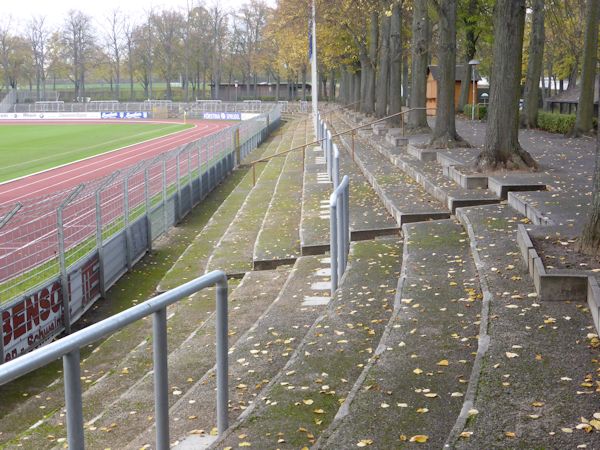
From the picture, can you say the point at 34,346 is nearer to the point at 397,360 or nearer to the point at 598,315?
the point at 397,360

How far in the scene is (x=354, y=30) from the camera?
47.2 m

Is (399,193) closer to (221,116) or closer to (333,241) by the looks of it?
(333,241)

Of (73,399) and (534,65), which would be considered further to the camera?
(534,65)

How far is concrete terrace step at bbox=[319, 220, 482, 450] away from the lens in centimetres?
512

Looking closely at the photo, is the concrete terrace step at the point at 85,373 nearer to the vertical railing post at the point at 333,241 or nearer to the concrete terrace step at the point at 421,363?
the concrete terrace step at the point at 421,363

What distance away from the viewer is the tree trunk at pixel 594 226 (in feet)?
28.1

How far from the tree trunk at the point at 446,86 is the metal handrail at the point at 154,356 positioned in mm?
17388

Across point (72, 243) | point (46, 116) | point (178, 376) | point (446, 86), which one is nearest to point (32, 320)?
point (72, 243)

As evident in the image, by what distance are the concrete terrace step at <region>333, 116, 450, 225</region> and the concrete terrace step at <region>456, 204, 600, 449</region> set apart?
435 cm

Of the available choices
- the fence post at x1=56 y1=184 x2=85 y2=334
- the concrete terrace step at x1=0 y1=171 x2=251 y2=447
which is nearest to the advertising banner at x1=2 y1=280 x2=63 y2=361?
the fence post at x1=56 y1=184 x2=85 y2=334

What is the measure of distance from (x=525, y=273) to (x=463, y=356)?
2.42 m

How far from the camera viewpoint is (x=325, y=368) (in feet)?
22.3

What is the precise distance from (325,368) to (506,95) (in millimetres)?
10687

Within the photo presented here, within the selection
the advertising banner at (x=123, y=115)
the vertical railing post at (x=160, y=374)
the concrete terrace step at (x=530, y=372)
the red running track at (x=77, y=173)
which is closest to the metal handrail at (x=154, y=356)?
the vertical railing post at (x=160, y=374)
